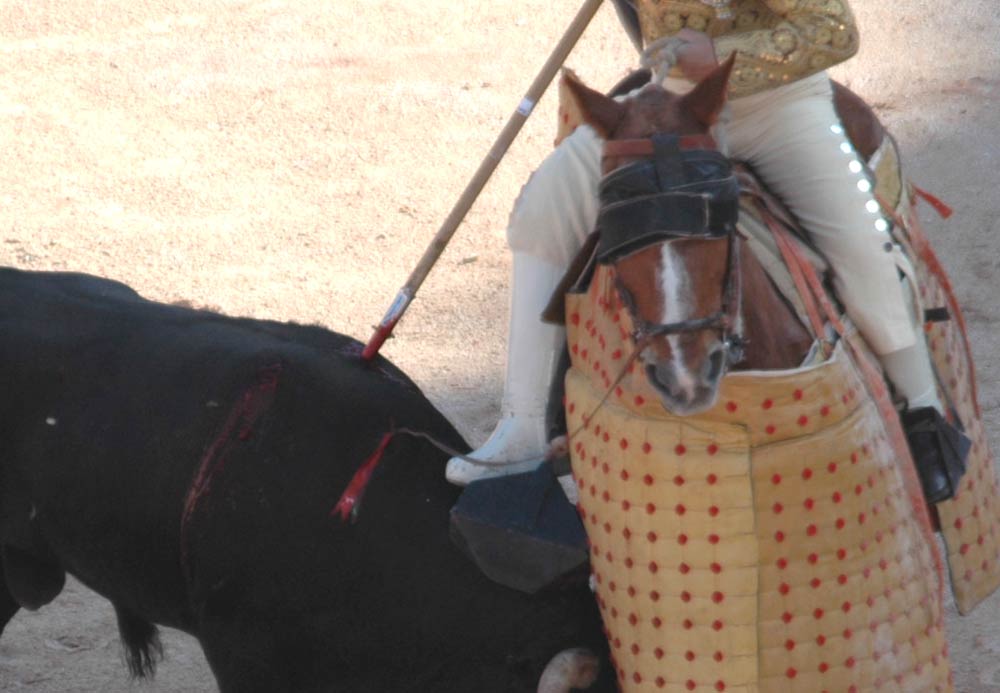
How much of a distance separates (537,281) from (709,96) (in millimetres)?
559

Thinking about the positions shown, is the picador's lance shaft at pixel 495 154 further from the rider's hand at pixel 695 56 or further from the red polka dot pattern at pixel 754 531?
the red polka dot pattern at pixel 754 531

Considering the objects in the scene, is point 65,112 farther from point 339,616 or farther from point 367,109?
point 339,616

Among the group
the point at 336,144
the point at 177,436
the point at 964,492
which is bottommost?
the point at 336,144

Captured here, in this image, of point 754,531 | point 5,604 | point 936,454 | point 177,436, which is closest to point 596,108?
point 754,531

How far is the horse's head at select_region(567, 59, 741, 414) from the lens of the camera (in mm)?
2143

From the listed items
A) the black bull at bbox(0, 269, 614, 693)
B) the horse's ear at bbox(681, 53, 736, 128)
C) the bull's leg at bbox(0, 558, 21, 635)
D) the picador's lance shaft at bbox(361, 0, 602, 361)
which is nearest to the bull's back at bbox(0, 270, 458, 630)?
the black bull at bbox(0, 269, 614, 693)

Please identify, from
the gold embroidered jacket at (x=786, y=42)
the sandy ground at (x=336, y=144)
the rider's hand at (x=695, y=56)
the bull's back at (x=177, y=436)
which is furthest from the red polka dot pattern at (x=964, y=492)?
the sandy ground at (x=336, y=144)

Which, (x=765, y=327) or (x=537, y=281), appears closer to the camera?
(x=765, y=327)

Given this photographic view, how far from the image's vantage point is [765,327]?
2.47 metres

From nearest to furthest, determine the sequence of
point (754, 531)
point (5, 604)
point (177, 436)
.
Result: point (754, 531) < point (177, 436) < point (5, 604)

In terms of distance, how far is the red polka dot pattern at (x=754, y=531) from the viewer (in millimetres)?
2453

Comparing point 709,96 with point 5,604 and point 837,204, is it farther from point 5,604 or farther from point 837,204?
point 5,604

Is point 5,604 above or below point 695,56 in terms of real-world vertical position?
below

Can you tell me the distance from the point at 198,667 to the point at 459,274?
2763 mm
